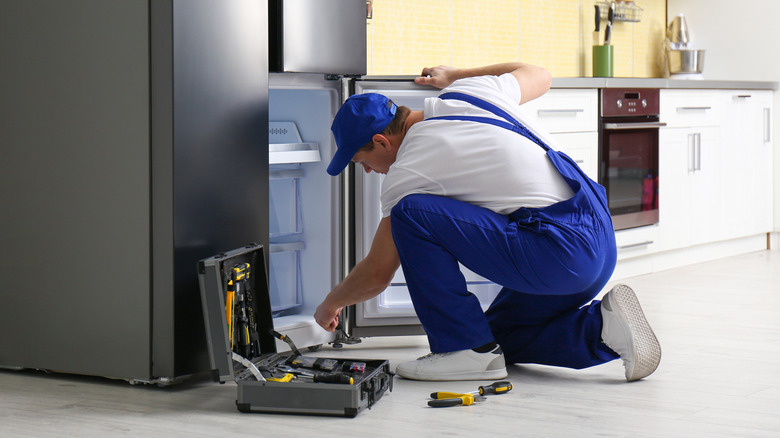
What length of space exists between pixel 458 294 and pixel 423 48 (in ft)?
7.58

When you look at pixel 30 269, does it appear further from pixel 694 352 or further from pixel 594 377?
pixel 694 352

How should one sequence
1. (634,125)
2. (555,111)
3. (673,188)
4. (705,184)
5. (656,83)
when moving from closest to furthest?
(555,111) → (634,125) → (656,83) → (673,188) → (705,184)

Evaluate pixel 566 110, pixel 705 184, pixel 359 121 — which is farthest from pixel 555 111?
pixel 359 121

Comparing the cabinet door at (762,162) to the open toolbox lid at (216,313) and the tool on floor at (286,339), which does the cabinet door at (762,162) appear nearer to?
the tool on floor at (286,339)

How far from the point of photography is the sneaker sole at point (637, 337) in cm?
247

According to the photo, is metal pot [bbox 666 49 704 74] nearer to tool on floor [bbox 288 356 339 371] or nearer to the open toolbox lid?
tool on floor [bbox 288 356 339 371]

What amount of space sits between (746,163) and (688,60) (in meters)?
0.72

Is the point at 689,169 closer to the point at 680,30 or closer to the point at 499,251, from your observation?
the point at 680,30

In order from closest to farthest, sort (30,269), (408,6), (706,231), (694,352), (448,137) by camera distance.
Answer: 1. (448,137)
2. (30,269)
3. (694,352)
4. (408,6)
5. (706,231)

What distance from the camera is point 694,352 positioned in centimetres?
289

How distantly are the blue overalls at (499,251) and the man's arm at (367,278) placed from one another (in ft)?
0.14

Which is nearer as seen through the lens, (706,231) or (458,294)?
(458,294)

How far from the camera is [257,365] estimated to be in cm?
238

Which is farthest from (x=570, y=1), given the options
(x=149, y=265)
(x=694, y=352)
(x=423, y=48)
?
(x=149, y=265)
